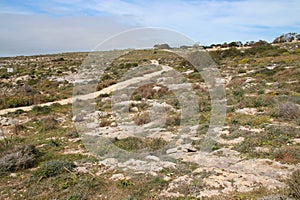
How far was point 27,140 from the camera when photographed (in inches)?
424

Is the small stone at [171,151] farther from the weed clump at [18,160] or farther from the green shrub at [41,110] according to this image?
the green shrub at [41,110]

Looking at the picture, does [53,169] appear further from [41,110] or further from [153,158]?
[41,110]

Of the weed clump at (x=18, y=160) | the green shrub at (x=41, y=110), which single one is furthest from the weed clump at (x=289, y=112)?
the green shrub at (x=41, y=110)

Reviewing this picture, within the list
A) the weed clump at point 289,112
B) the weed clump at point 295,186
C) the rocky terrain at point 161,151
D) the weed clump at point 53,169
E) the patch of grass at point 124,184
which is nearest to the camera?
the weed clump at point 295,186

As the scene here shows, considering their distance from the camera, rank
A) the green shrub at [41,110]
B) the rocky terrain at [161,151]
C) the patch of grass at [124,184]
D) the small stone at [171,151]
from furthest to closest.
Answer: the green shrub at [41,110]
the small stone at [171,151]
the patch of grass at [124,184]
the rocky terrain at [161,151]

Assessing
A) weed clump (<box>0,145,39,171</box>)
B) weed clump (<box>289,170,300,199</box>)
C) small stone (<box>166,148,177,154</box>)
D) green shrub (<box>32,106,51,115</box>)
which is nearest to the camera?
weed clump (<box>289,170,300,199</box>)

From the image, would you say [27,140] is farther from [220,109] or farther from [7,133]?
[220,109]

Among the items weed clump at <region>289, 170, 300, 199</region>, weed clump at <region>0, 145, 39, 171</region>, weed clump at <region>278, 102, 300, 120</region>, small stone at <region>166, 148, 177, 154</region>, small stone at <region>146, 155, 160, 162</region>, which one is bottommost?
weed clump at <region>0, 145, 39, 171</region>

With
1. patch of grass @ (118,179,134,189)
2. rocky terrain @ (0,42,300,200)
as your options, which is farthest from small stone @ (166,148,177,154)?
patch of grass @ (118,179,134,189)

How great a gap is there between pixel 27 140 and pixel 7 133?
1961 mm

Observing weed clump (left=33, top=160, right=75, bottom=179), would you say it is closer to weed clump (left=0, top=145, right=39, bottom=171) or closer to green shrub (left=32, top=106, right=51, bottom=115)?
weed clump (left=0, top=145, right=39, bottom=171)

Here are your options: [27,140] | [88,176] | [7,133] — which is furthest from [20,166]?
[7,133]

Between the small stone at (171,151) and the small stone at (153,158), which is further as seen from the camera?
the small stone at (171,151)

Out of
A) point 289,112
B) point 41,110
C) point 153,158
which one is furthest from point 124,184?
point 41,110
